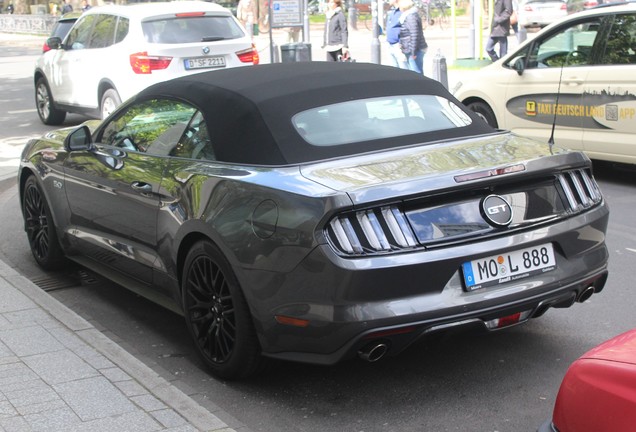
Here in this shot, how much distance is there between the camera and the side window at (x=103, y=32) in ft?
46.9

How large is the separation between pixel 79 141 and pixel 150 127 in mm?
670

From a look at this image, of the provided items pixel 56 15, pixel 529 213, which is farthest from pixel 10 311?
pixel 56 15

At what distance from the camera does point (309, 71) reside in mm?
5867

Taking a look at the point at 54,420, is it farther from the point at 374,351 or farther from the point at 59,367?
the point at 374,351

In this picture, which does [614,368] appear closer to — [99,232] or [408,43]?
[99,232]

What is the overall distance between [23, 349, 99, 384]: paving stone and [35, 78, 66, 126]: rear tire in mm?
11610

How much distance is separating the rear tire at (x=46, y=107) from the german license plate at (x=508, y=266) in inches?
502

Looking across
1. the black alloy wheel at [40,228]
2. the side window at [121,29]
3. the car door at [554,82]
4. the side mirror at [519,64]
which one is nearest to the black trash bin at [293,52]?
the side window at [121,29]

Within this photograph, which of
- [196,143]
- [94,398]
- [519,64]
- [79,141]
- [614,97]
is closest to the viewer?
[94,398]

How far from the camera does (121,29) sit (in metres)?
14.1

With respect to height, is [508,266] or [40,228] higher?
[508,266]

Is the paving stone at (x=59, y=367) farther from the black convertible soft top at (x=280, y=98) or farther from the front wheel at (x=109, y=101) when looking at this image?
the front wheel at (x=109, y=101)

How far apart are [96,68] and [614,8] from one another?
25.1ft

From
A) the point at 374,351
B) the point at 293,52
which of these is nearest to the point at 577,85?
the point at 374,351
